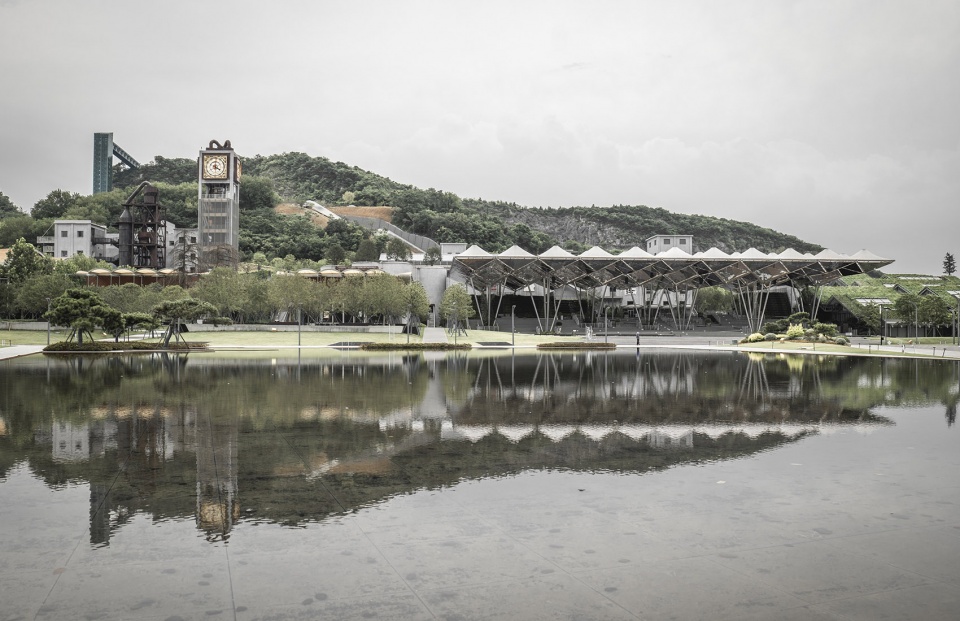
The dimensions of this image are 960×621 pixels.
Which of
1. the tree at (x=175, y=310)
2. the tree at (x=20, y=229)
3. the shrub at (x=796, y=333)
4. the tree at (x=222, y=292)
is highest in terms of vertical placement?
the tree at (x=20, y=229)

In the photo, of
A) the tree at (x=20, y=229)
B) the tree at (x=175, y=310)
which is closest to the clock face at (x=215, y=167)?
the tree at (x=20, y=229)

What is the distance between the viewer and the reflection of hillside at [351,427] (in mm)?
9438

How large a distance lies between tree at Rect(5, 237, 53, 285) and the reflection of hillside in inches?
1909

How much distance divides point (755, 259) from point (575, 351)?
33434 mm

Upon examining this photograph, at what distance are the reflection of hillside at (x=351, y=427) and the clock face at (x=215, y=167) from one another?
85746mm

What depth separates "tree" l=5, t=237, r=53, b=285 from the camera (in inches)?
2731

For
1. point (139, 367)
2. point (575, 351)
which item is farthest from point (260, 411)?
point (575, 351)

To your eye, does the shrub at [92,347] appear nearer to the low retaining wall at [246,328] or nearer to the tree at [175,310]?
the tree at [175,310]

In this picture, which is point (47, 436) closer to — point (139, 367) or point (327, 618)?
point (327, 618)

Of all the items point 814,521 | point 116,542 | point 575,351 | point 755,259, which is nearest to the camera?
point 116,542

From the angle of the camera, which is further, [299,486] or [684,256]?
[684,256]

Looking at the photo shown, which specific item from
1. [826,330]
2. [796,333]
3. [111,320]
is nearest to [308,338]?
[111,320]

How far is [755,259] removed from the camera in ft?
244

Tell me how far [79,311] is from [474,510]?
40572 millimetres
